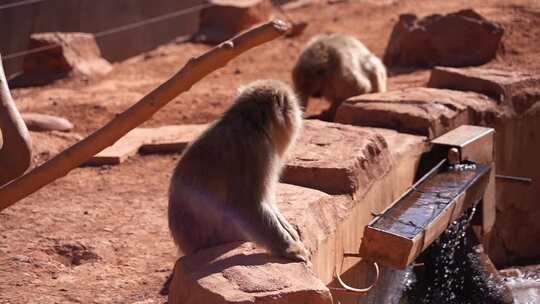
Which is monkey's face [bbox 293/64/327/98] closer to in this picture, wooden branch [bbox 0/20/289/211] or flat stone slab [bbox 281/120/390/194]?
flat stone slab [bbox 281/120/390/194]

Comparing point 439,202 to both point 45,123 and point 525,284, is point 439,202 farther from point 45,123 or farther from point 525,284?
point 45,123

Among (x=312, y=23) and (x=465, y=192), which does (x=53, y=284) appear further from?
(x=312, y=23)

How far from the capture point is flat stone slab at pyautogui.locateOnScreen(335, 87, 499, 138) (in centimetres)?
635

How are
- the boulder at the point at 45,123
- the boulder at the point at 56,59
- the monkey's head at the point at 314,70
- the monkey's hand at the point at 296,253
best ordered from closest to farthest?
the monkey's hand at the point at 296,253, the boulder at the point at 45,123, the monkey's head at the point at 314,70, the boulder at the point at 56,59

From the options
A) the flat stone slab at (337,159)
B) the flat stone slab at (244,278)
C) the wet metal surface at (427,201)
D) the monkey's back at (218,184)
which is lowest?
the wet metal surface at (427,201)

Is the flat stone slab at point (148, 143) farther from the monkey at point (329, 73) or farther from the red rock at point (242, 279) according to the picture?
the red rock at point (242, 279)

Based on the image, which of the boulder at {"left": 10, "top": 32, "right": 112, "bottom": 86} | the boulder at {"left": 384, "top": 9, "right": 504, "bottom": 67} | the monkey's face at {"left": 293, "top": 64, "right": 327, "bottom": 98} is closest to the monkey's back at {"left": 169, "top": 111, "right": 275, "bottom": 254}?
the monkey's face at {"left": 293, "top": 64, "right": 327, "bottom": 98}

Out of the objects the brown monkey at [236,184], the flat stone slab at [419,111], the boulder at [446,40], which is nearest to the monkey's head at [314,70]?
the flat stone slab at [419,111]

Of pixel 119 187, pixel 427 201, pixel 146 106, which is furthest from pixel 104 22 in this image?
pixel 146 106

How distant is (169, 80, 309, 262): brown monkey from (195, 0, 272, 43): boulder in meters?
7.17

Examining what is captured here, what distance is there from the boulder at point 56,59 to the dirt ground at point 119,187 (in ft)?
0.65

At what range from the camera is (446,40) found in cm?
924

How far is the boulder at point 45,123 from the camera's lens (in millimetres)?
7629

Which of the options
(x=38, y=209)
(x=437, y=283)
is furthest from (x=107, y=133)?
(x=437, y=283)
